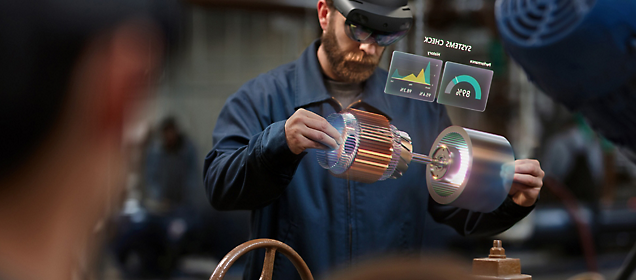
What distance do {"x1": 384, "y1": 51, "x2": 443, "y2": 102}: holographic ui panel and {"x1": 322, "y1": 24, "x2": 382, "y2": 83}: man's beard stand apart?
0.07 meters

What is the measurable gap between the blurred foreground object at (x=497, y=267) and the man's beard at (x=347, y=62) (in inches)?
16.9

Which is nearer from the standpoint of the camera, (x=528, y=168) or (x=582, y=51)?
(x=582, y=51)

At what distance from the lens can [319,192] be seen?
1.08 m

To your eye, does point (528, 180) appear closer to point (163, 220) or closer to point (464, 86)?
point (464, 86)

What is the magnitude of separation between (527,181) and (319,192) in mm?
403

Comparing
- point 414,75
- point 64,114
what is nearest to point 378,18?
point 414,75

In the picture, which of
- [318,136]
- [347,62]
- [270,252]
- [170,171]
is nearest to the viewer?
[270,252]

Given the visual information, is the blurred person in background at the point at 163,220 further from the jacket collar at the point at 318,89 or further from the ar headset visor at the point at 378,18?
the ar headset visor at the point at 378,18

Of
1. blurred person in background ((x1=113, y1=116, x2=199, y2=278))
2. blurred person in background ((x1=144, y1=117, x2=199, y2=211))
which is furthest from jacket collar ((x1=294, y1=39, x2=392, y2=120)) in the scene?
blurred person in background ((x1=113, y1=116, x2=199, y2=278))

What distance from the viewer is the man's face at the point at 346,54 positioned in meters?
0.98

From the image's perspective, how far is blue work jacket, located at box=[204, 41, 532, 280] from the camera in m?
1.06

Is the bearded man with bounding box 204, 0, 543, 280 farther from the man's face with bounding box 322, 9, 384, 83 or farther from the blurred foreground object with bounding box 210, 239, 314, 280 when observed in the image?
the blurred foreground object with bounding box 210, 239, 314, 280

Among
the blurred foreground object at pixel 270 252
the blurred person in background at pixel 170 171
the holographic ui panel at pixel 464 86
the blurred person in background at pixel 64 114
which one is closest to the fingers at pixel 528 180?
the holographic ui panel at pixel 464 86

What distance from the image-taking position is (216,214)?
10.2 feet
